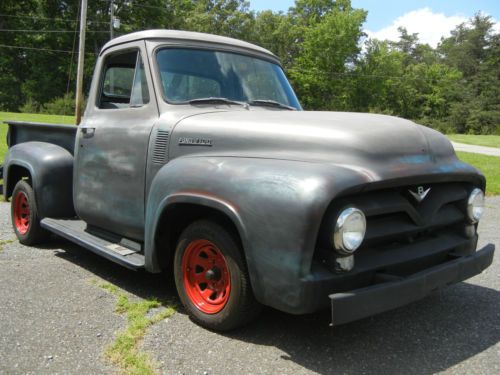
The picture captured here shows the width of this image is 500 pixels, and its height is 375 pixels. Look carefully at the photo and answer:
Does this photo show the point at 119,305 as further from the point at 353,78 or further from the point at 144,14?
the point at 353,78

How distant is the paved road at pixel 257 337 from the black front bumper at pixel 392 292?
41cm

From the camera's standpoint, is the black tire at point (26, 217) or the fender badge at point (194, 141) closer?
the fender badge at point (194, 141)

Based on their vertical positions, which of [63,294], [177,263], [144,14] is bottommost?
[63,294]

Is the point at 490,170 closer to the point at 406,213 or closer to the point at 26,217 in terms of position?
the point at 406,213

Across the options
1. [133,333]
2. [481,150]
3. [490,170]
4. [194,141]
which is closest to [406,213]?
[194,141]

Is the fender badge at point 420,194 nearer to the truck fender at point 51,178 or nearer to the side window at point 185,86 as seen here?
the side window at point 185,86

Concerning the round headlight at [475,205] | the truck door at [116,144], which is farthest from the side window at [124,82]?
the round headlight at [475,205]

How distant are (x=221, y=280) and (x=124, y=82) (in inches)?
80.9

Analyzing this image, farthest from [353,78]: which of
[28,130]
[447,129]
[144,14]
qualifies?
[28,130]

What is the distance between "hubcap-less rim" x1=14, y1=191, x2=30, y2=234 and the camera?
5.34 m

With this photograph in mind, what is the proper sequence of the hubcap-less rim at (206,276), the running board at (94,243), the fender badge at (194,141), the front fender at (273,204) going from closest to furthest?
1. the front fender at (273,204)
2. the hubcap-less rim at (206,276)
3. the fender badge at (194,141)
4. the running board at (94,243)

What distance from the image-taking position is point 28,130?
551 cm

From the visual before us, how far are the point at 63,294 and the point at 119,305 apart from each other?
1.77 ft

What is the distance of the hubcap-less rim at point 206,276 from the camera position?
315cm
